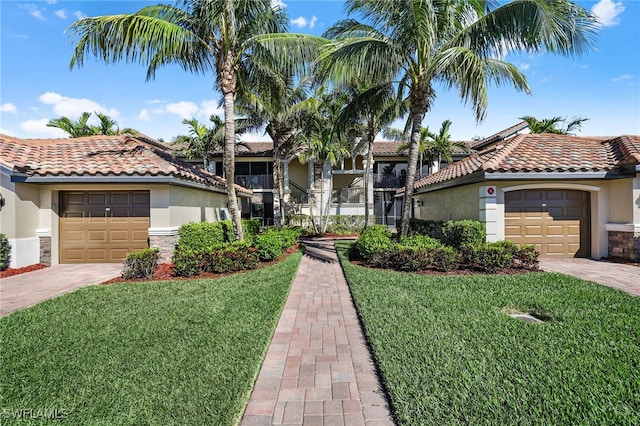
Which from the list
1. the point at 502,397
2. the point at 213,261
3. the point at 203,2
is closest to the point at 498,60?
the point at 203,2

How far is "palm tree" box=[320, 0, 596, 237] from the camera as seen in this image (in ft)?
24.2

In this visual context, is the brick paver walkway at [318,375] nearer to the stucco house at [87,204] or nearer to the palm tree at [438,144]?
the stucco house at [87,204]

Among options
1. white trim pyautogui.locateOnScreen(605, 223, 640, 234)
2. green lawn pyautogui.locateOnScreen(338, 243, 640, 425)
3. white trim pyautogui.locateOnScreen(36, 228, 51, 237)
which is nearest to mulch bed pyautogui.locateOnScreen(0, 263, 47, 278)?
white trim pyautogui.locateOnScreen(36, 228, 51, 237)

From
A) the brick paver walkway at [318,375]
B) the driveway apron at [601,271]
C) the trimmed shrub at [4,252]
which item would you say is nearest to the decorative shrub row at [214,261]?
the brick paver walkway at [318,375]

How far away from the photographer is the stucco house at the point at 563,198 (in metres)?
9.96

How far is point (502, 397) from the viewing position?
2.95 meters

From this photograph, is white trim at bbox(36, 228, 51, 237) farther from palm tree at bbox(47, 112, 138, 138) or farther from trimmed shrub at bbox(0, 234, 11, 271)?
palm tree at bbox(47, 112, 138, 138)

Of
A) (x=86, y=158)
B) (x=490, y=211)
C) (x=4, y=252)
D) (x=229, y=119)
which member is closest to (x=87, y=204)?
(x=86, y=158)

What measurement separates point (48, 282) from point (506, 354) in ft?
35.2

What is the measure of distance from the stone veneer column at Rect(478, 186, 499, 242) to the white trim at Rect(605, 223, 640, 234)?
402cm

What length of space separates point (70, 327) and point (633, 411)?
24.2 ft

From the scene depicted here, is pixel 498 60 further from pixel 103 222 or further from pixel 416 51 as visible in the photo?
pixel 103 222

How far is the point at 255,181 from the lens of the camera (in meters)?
25.4

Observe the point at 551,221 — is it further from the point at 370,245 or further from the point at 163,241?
the point at 163,241
